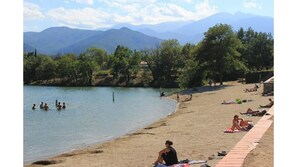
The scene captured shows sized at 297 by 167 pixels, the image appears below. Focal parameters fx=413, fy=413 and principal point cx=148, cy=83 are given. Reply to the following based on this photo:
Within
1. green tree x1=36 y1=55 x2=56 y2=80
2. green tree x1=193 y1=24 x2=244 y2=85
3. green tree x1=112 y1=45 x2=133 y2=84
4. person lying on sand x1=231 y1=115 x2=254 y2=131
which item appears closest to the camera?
person lying on sand x1=231 y1=115 x2=254 y2=131

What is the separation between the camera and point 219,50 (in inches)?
2594

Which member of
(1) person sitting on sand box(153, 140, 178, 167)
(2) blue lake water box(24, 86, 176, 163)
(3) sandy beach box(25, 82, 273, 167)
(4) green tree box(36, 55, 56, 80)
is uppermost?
(4) green tree box(36, 55, 56, 80)

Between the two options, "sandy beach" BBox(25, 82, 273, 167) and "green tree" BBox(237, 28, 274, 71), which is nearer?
"sandy beach" BBox(25, 82, 273, 167)

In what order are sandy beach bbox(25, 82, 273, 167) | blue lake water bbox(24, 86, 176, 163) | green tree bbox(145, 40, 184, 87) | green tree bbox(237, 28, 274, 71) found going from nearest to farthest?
1. sandy beach bbox(25, 82, 273, 167)
2. blue lake water bbox(24, 86, 176, 163)
3. green tree bbox(237, 28, 274, 71)
4. green tree bbox(145, 40, 184, 87)

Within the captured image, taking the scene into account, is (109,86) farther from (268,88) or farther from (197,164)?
(197,164)

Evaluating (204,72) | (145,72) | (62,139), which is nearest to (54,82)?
(145,72)

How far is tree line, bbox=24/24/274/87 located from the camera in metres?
66.7

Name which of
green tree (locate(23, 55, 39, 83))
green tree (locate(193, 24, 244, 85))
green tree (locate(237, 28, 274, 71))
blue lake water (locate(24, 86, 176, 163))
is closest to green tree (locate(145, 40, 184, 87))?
green tree (locate(237, 28, 274, 71))

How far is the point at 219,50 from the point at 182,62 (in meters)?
31.7

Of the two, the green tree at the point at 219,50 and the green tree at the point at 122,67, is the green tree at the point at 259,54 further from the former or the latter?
the green tree at the point at 122,67

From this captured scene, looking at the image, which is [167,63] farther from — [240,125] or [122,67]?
[240,125]

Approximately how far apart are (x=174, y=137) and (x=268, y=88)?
2275 centimetres

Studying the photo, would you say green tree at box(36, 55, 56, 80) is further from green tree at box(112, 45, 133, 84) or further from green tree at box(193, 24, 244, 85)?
green tree at box(193, 24, 244, 85)

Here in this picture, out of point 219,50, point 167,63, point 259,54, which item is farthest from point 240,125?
point 167,63
